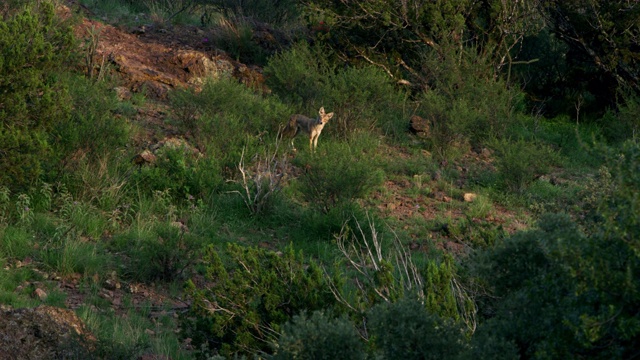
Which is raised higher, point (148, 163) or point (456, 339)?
point (456, 339)

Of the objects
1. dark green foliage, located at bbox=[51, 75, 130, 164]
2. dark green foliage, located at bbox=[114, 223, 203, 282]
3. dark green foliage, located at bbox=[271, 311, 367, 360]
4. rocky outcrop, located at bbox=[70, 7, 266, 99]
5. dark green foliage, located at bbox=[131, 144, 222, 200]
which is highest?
dark green foliage, located at bbox=[271, 311, 367, 360]

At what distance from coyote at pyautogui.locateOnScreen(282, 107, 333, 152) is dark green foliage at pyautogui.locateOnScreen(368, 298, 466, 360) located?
24.0 ft

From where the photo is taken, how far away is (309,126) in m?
11.5

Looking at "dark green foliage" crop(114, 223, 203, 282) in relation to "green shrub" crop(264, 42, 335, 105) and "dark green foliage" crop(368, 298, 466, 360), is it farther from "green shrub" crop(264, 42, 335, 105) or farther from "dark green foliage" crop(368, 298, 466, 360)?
"green shrub" crop(264, 42, 335, 105)

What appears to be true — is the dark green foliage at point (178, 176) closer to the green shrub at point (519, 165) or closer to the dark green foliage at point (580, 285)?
the green shrub at point (519, 165)

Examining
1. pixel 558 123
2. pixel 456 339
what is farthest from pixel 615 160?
pixel 558 123

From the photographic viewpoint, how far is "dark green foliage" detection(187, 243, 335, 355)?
5.41m

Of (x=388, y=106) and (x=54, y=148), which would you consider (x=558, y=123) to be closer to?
(x=388, y=106)

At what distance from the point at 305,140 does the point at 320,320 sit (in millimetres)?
7959

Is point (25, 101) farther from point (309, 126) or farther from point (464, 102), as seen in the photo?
point (464, 102)

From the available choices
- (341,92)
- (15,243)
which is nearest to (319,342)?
(15,243)

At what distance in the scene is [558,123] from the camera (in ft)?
48.3

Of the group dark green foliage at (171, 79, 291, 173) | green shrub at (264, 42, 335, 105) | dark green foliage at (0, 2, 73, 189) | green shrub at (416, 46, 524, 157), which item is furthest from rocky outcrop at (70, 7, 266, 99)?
dark green foliage at (0, 2, 73, 189)

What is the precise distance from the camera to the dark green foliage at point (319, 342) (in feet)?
12.5
